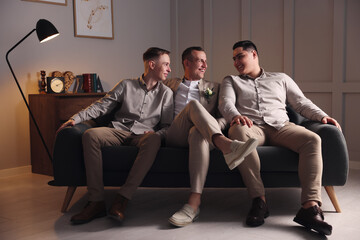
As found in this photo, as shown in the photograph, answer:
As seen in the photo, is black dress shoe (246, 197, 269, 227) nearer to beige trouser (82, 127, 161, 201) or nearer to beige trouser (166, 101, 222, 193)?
beige trouser (166, 101, 222, 193)

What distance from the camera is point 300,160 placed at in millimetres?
2596

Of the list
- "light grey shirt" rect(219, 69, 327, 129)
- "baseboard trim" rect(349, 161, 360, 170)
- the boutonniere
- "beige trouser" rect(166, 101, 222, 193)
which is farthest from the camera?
"baseboard trim" rect(349, 161, 360, 170)

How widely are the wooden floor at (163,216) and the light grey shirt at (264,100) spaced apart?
62 cm

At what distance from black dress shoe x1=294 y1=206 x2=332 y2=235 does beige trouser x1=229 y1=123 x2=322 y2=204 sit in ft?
0.25

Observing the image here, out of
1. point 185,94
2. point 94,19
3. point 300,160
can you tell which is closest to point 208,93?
point 185,94

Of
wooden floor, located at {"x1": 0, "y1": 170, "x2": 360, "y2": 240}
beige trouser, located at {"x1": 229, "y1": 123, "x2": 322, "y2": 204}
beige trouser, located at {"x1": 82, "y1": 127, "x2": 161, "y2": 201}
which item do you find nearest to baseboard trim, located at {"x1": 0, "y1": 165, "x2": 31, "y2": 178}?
wooden floor, located at {"x1": 0, "y1": 170, "x2": 360, "y2": 240}

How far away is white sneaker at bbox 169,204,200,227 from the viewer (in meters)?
2.46

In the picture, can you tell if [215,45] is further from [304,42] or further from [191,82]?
[191,82]

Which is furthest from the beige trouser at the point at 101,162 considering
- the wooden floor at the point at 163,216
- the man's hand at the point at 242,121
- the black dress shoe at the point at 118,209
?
the man's hand at the point at 242,121

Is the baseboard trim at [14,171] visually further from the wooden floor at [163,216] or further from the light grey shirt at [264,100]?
the light grey shirt at [264,100]

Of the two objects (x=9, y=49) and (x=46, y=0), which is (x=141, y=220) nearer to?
(x=9, y=49)

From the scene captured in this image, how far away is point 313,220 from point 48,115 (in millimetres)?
2764

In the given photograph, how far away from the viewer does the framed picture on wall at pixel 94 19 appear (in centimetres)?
468

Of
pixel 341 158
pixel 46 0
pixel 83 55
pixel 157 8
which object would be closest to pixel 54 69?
pixel 83 55
